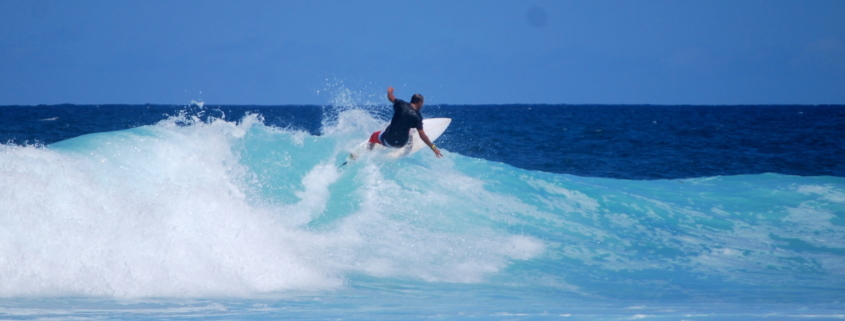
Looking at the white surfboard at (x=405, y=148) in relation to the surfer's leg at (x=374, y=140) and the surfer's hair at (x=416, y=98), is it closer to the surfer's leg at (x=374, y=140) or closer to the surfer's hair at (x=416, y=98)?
the surfer's leg at (x=374, y=140)

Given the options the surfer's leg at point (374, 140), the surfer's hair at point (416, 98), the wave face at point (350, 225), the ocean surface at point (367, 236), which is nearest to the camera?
the ocean surface at point (367, 236)

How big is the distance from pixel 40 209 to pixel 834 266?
8197 mm

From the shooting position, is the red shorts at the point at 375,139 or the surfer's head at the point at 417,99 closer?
the surfer's head at the point at 417,99

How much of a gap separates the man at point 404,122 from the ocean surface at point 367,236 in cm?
59

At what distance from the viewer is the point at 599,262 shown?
756 centimetres

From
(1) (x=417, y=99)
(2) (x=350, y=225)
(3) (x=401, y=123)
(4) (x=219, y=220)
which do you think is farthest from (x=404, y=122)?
(4) (x=219, y=220)

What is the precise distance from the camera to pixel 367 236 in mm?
7746

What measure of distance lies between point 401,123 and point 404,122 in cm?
5

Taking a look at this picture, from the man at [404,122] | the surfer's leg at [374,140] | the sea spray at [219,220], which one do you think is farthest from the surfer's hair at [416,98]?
the sea spray at [219,220]

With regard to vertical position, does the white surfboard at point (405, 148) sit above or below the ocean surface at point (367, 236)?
above

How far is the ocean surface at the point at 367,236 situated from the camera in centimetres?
525

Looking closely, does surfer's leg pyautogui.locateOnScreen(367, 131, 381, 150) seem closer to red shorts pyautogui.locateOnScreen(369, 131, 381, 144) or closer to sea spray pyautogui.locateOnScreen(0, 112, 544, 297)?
red shorts pyautogui.locateOnScreen(369, 131, 381, 144)

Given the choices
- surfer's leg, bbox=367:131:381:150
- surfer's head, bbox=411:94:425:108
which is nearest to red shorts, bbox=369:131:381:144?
surfer's leg, bbox=367:131:381:150

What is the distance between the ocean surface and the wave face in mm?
25
